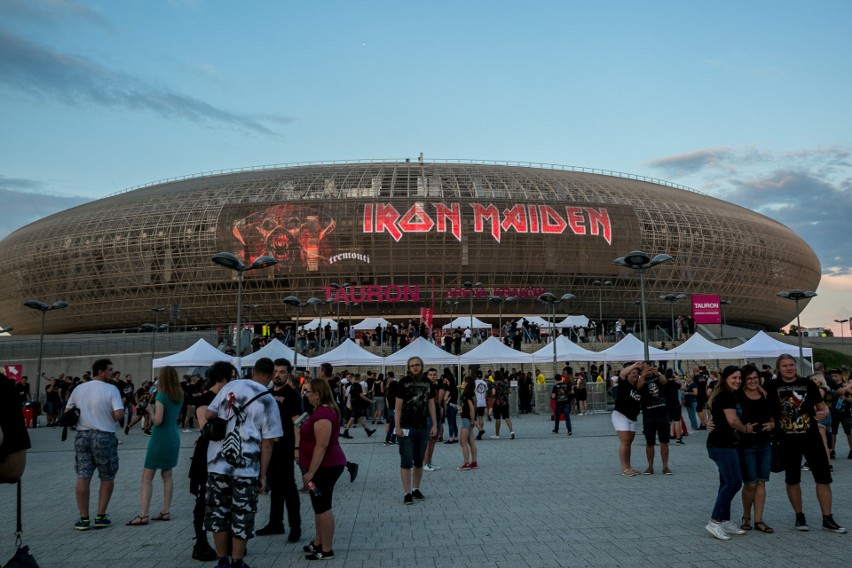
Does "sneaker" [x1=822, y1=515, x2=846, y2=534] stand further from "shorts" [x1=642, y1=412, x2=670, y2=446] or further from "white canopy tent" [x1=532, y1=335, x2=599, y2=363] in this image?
"white canopy tent" [x1=532, y1=335, x2=599, y2=363]

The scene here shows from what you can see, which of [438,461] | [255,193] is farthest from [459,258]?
[438,461]

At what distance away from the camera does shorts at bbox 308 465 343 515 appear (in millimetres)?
6844

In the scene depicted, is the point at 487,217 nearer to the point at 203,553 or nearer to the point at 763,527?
the point at 763,527

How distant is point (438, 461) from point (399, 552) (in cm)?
775

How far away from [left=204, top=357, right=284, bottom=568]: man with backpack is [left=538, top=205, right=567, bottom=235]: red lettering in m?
54.9

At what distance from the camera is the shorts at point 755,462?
7.55 metres

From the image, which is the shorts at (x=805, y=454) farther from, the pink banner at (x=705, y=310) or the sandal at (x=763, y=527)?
the pink banner at (x=705, y=310)

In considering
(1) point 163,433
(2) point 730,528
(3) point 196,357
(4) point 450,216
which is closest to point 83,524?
(1) point 163,433

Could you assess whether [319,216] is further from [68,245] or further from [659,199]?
[659,199]

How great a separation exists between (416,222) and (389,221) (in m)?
2.14

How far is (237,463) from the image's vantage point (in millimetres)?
6070

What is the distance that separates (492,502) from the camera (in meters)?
9.63

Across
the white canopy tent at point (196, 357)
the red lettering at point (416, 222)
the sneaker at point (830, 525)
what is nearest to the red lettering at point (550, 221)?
the red lettering at point (416, 222)

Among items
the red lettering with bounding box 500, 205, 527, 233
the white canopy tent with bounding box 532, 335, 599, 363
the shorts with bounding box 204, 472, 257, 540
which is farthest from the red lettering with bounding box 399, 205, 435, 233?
the shorts with bounding box 204, 472, 257, 540
